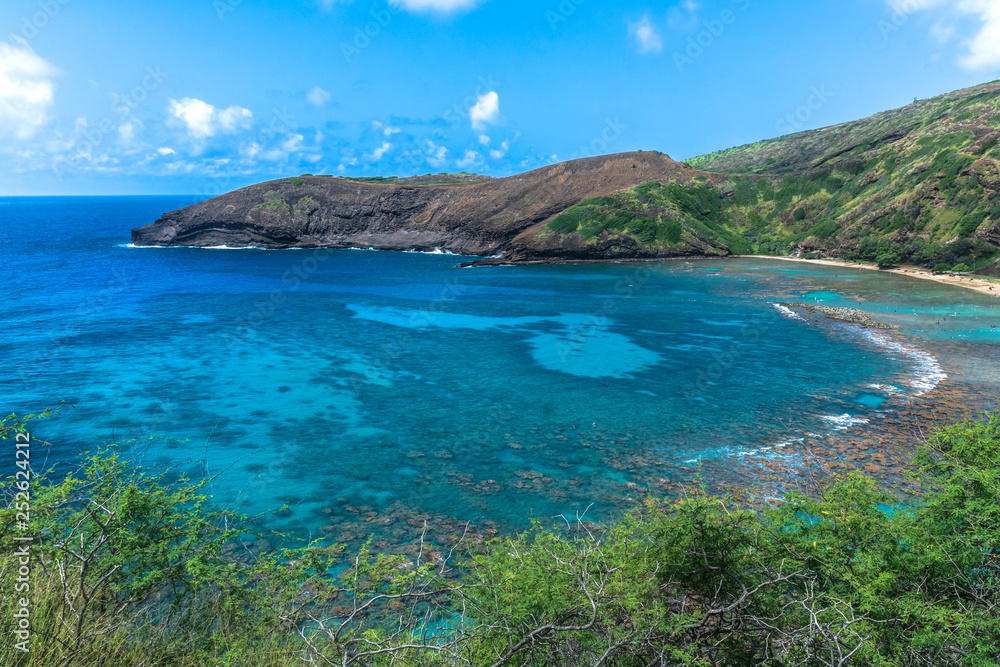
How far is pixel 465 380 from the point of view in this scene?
96.6 ft

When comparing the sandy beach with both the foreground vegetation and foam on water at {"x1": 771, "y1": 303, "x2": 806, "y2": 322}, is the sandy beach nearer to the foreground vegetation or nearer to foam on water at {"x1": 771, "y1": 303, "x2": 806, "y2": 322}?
foam on water at {"x1": 771, "y1": 303, "x2": 806, "y2": 322}

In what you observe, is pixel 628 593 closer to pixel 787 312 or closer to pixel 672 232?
pixel 787 312

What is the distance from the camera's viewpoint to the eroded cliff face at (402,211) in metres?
99.1

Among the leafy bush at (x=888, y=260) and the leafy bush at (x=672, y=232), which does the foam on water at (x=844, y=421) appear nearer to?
the leafy bush at (x=888, y=260)

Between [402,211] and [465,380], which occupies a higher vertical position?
[402,211]

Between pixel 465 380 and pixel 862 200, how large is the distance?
269 ft

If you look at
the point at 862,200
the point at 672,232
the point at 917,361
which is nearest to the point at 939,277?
the point at 862,200

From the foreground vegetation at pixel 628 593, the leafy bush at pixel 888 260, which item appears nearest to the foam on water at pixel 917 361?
the foreground vegetation at pixel 628 593

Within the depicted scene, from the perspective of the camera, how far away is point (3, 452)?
63.7 feet

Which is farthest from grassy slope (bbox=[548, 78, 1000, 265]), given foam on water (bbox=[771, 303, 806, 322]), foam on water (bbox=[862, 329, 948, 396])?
foam on water (bbox=[862, 329, 948, 396])

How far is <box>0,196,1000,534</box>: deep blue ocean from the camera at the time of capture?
18672 mm

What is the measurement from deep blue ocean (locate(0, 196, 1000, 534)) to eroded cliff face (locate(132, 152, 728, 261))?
140ft

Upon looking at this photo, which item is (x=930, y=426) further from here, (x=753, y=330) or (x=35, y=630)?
(x=35, y=630)

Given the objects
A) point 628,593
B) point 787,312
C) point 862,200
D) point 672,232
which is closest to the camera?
point 628,593
